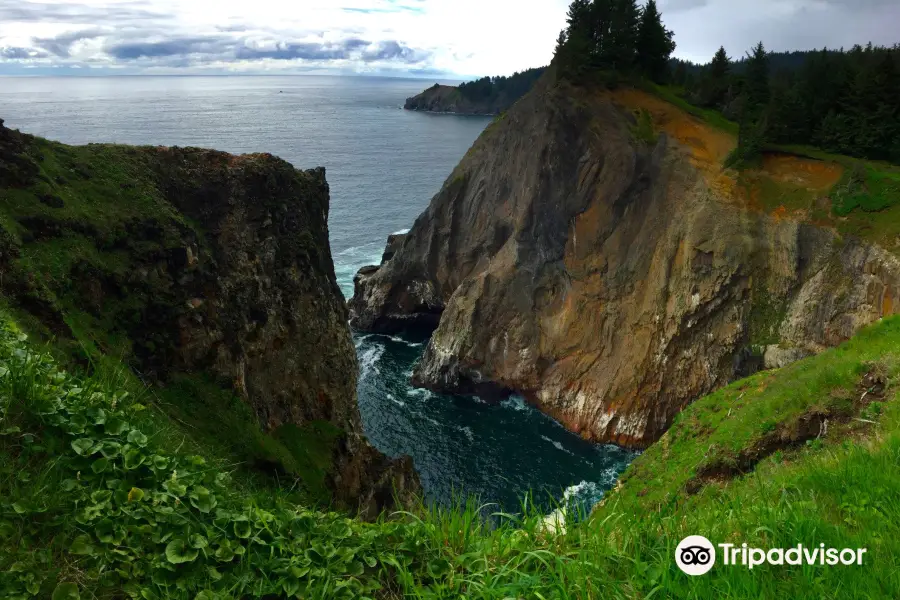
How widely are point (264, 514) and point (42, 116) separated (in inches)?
7491

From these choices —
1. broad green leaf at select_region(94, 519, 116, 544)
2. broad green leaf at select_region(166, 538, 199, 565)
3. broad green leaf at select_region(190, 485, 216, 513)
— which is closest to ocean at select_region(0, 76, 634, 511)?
broad green leaf at select_region(190, 485, 216, 513)

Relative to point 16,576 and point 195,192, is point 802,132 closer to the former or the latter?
point 195,192

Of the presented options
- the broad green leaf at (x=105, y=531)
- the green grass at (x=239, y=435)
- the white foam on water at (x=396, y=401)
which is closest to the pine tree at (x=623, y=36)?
the white foam on water at (x=396, y=401)

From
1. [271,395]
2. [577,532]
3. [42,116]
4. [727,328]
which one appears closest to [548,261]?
[727,328]

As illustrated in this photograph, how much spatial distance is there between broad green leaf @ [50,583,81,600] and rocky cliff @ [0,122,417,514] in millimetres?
11173

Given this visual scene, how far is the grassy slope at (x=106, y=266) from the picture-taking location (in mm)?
16172

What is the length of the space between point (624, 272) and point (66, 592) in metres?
45.4

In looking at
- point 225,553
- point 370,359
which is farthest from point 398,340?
point 225,553

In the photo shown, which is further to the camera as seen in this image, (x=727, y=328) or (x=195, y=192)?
(x=727, y=328)

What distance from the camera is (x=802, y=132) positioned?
149 ft

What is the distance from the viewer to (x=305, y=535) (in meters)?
5.52

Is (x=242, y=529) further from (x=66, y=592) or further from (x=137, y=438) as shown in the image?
(x=137, y=438)

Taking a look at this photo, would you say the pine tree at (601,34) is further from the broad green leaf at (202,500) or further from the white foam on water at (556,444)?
the broad green leaf at (202,500)

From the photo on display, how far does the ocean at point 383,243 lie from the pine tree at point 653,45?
37552 millimetres
